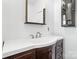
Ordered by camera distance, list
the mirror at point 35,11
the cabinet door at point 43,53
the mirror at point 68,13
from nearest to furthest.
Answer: the cabinet door at point 43,53 → the mirror at point 35,11 → the mirror at point 68,13

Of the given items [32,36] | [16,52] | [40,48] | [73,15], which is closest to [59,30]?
[73,15]

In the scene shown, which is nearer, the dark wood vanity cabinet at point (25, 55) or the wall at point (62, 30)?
the dark wood vanity cabinet at point (25, 55)

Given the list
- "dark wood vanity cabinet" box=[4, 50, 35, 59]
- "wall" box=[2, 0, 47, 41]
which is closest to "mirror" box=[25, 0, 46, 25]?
"wall" box=[2, 0, 47, 41]

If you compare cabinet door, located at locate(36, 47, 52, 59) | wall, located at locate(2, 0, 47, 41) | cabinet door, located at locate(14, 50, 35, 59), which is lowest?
cabinet door, located at locate(36, 47, 52, 59)

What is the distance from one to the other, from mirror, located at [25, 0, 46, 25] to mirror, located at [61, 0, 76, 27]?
0.80 meters

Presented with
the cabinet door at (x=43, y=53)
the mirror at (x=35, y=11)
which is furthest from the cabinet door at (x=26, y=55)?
the mirror at (x=35, y=11)

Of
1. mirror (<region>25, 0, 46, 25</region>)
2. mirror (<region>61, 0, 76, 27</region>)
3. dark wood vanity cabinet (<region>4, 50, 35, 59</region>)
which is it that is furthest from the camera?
mirror (<region>61, 0, 76, 27</region>)

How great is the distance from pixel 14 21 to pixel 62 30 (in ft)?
6.56

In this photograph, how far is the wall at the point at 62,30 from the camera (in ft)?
10.9

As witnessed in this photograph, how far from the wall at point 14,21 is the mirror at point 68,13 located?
1.44 metres

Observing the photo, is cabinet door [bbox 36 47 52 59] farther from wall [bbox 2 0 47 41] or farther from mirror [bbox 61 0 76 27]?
mirror [bbox 61 0 76 27]

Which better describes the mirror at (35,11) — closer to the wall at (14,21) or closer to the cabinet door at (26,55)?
the wall at (14,21)

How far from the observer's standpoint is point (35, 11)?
8.38 ft

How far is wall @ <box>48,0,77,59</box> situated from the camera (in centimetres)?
331
